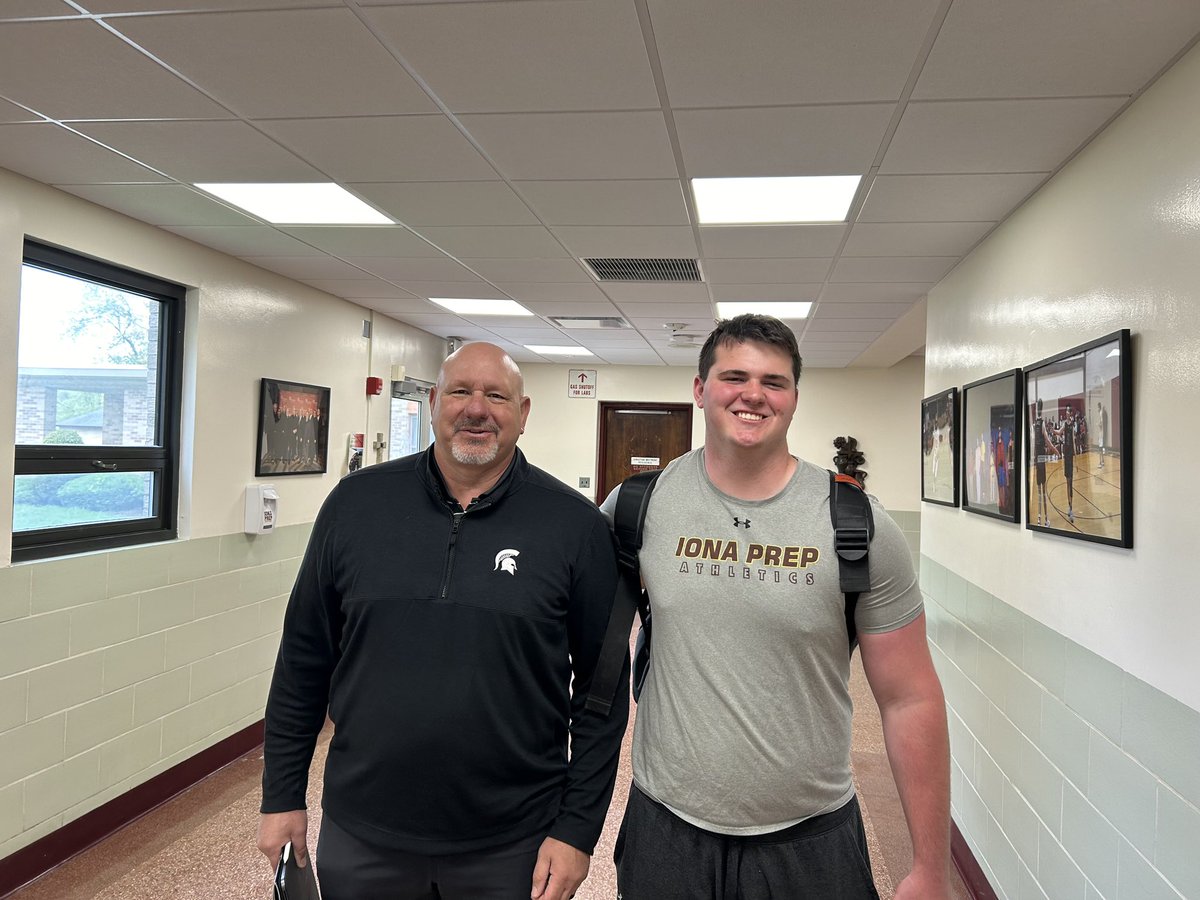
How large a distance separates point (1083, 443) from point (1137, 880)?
1.02 meters

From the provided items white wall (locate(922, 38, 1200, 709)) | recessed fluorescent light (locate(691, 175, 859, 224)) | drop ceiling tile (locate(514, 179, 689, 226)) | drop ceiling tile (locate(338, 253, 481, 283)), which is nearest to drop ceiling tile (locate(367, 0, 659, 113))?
drop ceiling tile (locate(514, 179, 689, 226))

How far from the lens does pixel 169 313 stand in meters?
3.39

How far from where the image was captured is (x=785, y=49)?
1.62m

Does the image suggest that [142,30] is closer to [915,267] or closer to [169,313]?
[169,313]

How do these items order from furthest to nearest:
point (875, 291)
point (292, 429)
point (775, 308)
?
point (775, 308)
point (292, 429)
point (875, 291)

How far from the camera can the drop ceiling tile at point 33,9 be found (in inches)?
61.4

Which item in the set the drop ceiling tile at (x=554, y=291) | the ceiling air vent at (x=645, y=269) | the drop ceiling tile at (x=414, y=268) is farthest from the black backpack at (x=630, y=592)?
the drop ceiling tile at (x=554, y=291)

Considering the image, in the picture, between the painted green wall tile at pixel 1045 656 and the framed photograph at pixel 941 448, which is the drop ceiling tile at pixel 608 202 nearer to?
the framed photograph at pixel 941 448

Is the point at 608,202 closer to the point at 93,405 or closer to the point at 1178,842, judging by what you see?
the point at 93,405

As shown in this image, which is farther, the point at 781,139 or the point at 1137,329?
the point at 781,139

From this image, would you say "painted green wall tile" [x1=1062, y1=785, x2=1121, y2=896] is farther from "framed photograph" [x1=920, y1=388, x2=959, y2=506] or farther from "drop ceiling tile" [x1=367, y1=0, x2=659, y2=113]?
"drop ceiling tile" [x1=367, y1=0, x2=659, y2=113]

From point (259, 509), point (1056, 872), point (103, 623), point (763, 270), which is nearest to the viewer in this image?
point (1056, 872)

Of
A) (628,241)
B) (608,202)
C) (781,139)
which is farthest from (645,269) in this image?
(781,139)

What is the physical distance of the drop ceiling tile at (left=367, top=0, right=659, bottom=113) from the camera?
60.0 inches
